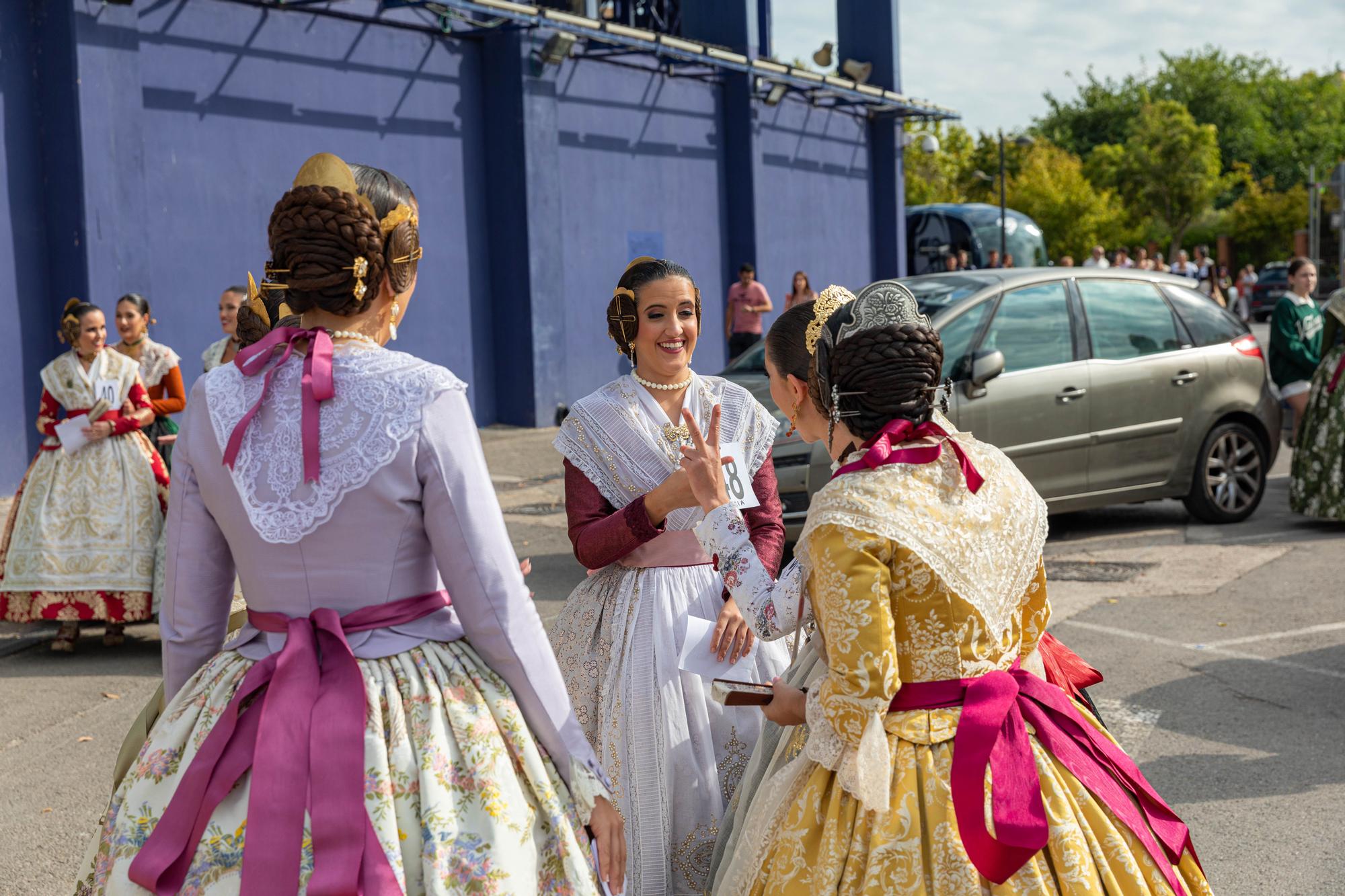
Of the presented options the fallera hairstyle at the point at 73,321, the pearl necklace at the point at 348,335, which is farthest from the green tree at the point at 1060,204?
the pearl necklace at the point at 348,335

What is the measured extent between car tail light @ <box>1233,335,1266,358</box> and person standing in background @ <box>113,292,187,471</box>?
281 inches

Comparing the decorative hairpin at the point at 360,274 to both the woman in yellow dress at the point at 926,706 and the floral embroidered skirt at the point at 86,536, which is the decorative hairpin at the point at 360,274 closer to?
the woman in yellow dress at the point at 926,706

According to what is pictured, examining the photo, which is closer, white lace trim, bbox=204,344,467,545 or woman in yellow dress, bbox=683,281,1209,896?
white lace trim, bbox=204,344,467,545

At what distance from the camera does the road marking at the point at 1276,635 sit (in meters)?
6.74

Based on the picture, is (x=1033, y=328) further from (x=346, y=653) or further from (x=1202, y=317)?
(x=346, y=653)

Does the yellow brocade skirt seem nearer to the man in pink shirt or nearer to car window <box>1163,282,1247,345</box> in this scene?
car window <box>1163,282,1247,345</box>

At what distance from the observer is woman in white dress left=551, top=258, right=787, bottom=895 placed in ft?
11.2

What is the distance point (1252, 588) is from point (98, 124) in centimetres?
959

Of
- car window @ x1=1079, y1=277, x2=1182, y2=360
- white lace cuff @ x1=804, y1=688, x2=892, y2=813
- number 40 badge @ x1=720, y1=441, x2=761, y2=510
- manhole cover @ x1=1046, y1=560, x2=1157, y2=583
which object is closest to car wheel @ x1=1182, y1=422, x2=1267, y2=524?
car window @ x1=1079, y1=277, x2=1182, y2=360

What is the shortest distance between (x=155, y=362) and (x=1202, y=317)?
276 inches

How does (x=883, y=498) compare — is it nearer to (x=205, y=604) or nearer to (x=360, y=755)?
(x=360, y=755)

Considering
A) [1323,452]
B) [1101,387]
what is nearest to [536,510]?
[1101,387]

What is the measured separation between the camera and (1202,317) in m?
9.78

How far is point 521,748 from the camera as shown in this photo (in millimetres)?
2258
